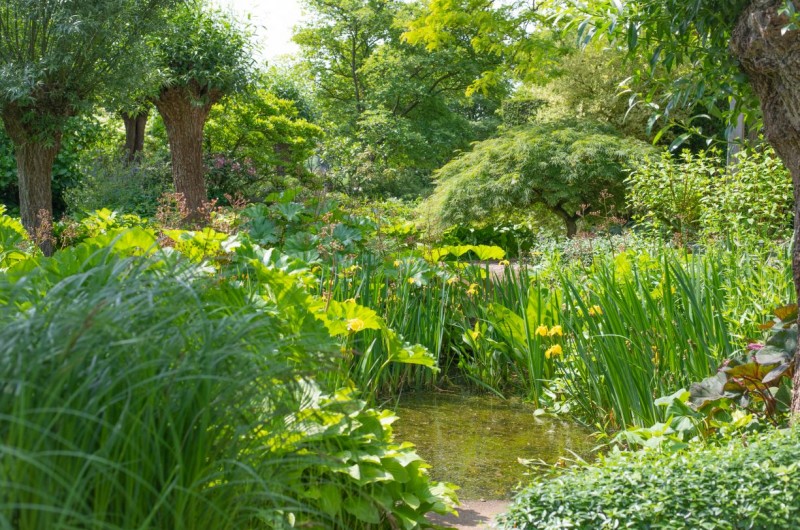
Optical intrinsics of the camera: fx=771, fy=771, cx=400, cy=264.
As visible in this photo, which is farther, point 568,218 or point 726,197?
point 568,218

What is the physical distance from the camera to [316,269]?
15.6 ft

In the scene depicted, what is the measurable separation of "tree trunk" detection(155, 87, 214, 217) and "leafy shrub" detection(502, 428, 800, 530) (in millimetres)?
8736

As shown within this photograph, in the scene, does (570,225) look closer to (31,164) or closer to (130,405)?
(31,164)

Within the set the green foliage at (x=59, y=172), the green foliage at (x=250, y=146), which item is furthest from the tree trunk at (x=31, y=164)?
the green foliage at (x=250, y=146)

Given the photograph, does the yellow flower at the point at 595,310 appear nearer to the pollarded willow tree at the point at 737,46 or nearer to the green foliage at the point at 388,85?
the pollarded willow tree at the point at 737,46

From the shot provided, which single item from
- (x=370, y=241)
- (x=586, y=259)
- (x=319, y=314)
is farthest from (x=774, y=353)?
(x=586, y=259)

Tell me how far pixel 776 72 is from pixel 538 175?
27.3 ft

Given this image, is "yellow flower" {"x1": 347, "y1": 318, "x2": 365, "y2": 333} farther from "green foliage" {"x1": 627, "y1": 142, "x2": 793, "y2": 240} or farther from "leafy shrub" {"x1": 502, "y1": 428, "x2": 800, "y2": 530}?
"green foliage" {"x1": 627, "y1": 142, "x2": 793, "y2": 240}

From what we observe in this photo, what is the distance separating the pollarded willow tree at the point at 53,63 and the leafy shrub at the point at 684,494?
6542mm

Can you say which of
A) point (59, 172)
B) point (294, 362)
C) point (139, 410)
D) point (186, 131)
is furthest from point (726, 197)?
point (59, 172)

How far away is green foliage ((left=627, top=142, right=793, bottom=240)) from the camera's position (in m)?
5.52

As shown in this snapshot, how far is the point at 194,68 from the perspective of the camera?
32.3 ft

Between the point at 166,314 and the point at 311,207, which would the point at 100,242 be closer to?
the point at 166,314

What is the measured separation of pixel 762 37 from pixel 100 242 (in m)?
2.46
